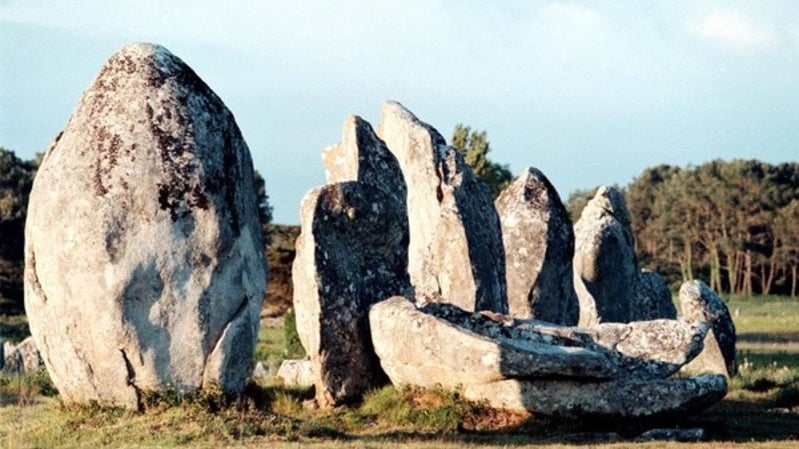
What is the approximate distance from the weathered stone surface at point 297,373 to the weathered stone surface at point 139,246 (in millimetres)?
5009

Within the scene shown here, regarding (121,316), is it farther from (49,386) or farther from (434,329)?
(49,386)

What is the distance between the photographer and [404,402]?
19344 millimetres

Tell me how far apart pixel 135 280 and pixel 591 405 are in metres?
6.16

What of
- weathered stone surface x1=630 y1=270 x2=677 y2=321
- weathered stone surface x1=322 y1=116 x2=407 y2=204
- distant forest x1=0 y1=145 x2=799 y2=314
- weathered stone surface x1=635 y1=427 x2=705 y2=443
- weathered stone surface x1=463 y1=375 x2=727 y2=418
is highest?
distant forest x1=0 y1=145 x2=799 y2=314

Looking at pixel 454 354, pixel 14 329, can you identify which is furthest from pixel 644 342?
pixel 14 329

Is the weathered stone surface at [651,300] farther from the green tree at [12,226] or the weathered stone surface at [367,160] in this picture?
the green tree at [12,226]

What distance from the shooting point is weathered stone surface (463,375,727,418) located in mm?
18359

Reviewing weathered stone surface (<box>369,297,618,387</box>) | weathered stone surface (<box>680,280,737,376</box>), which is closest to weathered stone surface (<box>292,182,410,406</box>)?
weathered stone surface (<box>369,297,618,387</box>)

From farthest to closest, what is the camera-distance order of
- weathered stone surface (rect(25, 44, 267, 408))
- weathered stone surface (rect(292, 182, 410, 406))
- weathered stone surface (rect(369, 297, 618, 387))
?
weathered stone surface (rect(292, 182, 410, 406)) → weathered stone surface (rect(369, 297, 618, 387)) → weathered stone surface (rect(25, 44, 267, 408))

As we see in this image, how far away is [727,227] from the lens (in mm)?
83562

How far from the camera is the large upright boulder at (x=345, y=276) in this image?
796 inches

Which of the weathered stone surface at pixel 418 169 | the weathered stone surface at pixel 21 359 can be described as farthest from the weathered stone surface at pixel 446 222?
the weathered stone surface at pixel 21 359

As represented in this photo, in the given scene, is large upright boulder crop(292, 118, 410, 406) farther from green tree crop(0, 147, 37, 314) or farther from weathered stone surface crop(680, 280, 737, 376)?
green tree crop(0, 147, 37, 314)

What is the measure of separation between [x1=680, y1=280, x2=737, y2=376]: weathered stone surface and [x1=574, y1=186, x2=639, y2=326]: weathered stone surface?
2.80 meters
